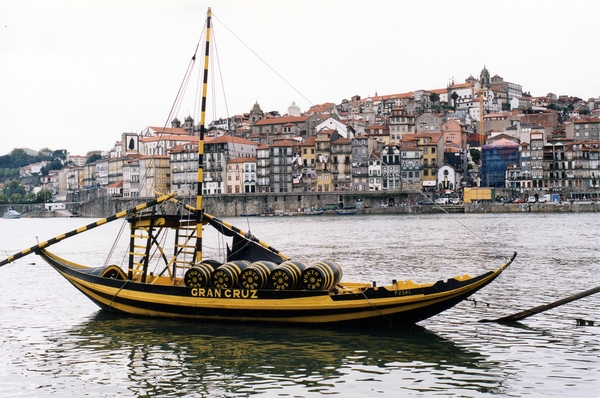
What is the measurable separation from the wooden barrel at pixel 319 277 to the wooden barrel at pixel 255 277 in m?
1.08

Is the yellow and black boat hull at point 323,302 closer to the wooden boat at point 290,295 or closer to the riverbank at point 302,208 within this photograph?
the wooden boat at point 290,295

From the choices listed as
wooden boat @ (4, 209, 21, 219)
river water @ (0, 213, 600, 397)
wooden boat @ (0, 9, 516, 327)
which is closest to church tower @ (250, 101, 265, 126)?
wooden boat @ (4, 209, 21, 219)

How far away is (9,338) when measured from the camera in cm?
2212

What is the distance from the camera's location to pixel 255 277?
21000mm

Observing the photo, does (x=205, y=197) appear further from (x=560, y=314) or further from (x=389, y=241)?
(x=560, y=314)

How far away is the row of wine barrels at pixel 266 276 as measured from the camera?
67.7 feet

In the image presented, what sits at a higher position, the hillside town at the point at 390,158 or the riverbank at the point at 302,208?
the hillside town at the point at 390,158

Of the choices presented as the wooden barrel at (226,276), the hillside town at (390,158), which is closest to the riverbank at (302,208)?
the hillside town at (390,158)

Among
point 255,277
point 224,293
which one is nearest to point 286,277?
point 255,277

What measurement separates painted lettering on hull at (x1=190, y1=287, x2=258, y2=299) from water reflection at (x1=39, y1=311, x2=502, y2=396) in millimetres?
955

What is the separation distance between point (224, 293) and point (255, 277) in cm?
114

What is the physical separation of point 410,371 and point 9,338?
11919 millimetres

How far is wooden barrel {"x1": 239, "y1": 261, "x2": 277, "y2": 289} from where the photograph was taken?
2098cm

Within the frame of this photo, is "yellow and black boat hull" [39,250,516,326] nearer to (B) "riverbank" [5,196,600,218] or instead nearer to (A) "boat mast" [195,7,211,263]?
(A) "boat mast" [195,7,211,263]
